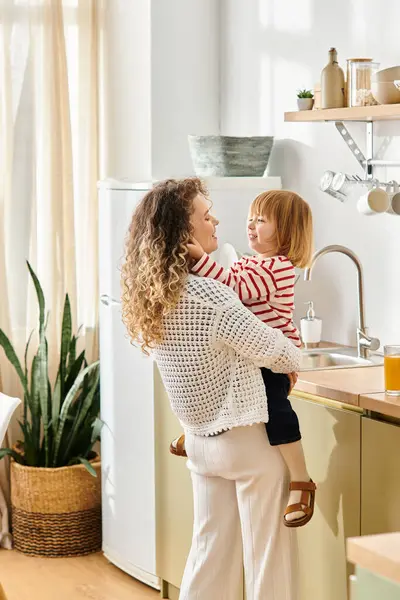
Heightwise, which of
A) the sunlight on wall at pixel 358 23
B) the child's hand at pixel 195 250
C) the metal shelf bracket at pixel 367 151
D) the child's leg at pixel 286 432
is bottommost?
the child's leg at pixel 286 432

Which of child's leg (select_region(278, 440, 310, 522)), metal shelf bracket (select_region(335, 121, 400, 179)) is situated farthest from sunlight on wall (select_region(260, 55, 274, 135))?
child's leg (select_region(278, 440, 310, 522))

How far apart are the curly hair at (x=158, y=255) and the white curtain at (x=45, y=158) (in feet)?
6.01

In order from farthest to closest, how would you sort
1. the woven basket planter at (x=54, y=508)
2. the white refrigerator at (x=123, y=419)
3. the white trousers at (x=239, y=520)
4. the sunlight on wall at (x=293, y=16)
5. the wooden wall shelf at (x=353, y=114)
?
the woven basket planter at (x=54, y=508) → the white refrigerator at (x=123, y=419) → the sunlight on wall at (x=293, y=16) → the wooden wall shelf at (x=353, y=114) → the white trousers at (x=239, y=520)

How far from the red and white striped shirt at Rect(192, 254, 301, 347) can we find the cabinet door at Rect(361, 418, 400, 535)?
13.7 inches

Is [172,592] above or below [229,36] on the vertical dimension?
below

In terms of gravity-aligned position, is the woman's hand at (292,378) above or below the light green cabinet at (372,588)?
above

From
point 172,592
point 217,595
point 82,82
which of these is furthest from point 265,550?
point 82,82

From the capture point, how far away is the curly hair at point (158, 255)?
260 centimetres

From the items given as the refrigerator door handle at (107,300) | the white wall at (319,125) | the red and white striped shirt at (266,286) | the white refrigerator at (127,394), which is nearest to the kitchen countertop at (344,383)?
the red and white striped shirt at (266,286)

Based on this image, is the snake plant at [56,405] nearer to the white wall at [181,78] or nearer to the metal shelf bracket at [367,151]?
the white wall at [181,78]

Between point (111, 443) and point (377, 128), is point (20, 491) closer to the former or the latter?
point (111, 443)

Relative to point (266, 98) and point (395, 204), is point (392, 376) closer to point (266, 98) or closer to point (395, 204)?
point (395, 204)

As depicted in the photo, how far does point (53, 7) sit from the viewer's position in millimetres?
4406

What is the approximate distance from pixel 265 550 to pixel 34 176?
7.42 ft
